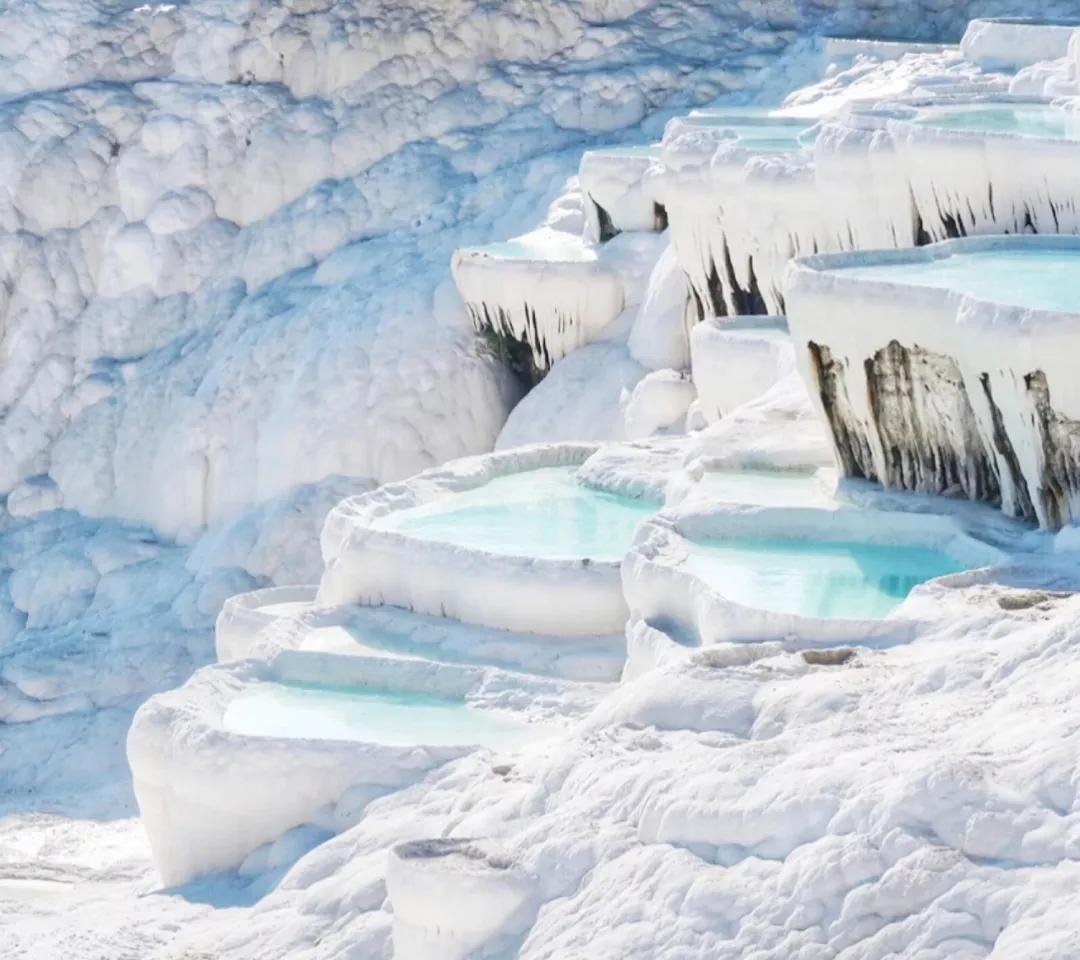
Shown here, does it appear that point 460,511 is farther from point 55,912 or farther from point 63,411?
point 63,411

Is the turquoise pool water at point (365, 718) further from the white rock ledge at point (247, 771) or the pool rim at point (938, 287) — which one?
the pool rim at point (938, 287)

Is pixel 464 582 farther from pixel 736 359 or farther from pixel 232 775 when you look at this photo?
pixel 736 359

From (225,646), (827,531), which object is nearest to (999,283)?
(827,531)

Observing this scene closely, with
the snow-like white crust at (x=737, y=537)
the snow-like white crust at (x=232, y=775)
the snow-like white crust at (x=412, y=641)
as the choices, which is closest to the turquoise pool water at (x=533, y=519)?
the snow-like white crust at (x=412, y=641)

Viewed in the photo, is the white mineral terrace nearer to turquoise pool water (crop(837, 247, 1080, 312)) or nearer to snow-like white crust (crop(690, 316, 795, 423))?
turquoise pool water (crop(837, 247, 1080, 312))

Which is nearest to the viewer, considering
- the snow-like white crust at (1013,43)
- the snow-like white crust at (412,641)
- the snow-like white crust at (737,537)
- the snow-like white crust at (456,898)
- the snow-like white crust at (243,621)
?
the snow-like white crust at (456,898)

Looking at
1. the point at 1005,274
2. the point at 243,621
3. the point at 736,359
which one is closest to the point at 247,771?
the point at 243,621
